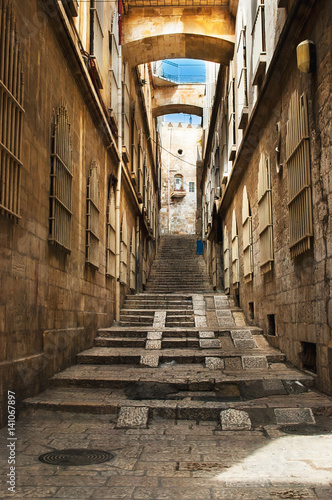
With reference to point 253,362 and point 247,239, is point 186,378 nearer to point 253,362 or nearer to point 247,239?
point 253,362

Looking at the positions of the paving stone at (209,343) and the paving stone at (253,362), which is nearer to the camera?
the paving stone at (253,362)

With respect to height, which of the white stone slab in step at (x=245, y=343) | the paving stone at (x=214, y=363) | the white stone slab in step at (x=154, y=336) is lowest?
the paving stone at (x=214, y=363)

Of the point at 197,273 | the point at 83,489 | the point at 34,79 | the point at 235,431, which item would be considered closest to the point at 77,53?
the point at 34,79

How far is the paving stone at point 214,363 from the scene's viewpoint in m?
7.13

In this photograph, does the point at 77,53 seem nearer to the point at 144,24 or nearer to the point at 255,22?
the point at 255,22

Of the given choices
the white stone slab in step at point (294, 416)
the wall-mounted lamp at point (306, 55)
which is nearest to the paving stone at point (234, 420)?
the white stone slab in step at point (294, 416)

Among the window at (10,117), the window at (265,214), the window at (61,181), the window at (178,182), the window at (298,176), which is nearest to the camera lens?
the window at (10,117)

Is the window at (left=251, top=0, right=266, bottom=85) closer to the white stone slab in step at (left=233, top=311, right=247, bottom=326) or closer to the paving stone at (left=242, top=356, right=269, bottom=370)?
the paving stone at (left=242, top=356, right=269, bottom=370)

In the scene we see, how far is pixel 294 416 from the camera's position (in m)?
5.07

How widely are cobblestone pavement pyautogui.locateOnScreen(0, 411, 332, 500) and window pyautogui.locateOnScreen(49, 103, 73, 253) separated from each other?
7.90ft

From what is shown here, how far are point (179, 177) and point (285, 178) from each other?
92.4ft

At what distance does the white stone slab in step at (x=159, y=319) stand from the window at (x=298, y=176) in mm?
4011

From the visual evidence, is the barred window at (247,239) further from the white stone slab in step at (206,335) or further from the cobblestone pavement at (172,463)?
the cobblestone pavement at (172,463)

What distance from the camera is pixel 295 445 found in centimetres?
419
